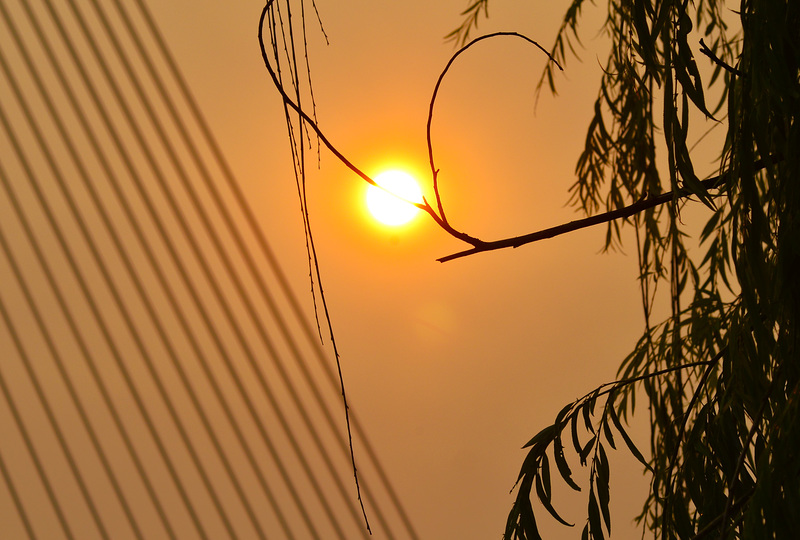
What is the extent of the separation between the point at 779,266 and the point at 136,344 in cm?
148

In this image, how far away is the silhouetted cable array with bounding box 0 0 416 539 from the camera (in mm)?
1631

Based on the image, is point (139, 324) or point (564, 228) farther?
point (139, 324)

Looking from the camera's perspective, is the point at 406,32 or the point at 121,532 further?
the point at 406,32

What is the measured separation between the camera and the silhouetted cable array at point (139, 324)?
5.35ft

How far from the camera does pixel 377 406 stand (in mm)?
1736

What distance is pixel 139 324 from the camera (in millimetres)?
1673

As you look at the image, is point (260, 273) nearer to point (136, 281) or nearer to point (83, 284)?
point (136, 281)

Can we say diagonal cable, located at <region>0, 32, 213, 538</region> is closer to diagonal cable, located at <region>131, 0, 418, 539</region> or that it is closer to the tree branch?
diagonal cable, located at <region>131, 0, 418, 539</region>

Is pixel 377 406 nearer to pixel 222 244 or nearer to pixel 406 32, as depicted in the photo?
pixel 222 244

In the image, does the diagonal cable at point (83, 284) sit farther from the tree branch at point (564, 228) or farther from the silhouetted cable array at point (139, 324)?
the tree branch at point (564, 228)

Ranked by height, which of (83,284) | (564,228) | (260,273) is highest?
(83,284)

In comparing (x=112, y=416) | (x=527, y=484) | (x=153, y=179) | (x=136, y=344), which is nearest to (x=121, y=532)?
(x=112, y=416)

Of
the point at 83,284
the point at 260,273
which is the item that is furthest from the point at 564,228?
the point at 83,284

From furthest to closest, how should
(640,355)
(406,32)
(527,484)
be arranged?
(406,32) → (640,355) → (527,484)
